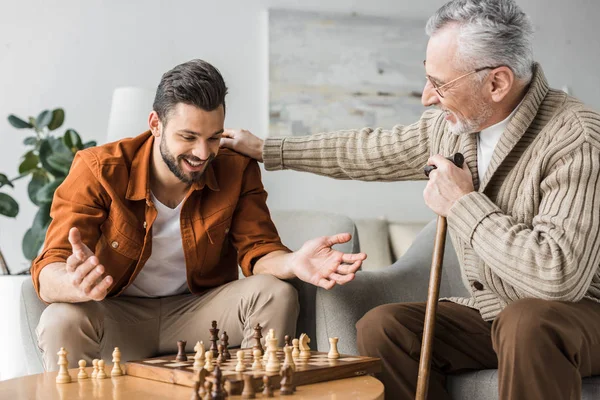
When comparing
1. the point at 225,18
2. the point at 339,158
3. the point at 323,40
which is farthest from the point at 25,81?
the point at 339,158

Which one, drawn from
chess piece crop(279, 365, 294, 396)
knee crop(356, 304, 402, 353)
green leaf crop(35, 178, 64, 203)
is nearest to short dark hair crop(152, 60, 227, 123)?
knee crop(356, 304, 402, 353)

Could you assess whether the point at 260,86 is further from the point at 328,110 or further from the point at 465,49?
the point at 465,49

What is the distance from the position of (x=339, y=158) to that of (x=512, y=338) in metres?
0.86

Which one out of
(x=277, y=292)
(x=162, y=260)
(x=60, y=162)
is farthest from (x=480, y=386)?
(x=60, y=162)

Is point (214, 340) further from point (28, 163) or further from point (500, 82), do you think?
point (28, 163)

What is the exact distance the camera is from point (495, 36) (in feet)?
5.93

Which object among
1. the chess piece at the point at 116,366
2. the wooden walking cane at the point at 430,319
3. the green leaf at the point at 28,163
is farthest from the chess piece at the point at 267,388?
the green leaf at the point at 28,163

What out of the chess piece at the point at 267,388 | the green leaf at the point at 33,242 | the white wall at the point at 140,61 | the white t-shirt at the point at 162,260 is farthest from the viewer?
the white wall at the point at 140,61

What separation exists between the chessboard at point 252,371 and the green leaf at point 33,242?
1788mm

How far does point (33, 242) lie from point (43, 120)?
54cm

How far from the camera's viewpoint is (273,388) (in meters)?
1.33

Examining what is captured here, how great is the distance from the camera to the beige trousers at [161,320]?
183 cm

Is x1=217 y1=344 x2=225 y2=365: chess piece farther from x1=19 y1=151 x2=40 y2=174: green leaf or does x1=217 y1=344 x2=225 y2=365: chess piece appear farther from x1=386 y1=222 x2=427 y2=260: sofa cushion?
x1=386 y1=222 x2=427 y2=260: sofa cushion

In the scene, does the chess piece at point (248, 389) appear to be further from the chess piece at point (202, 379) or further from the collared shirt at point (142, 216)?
the collared shirt at point (142, 216)
